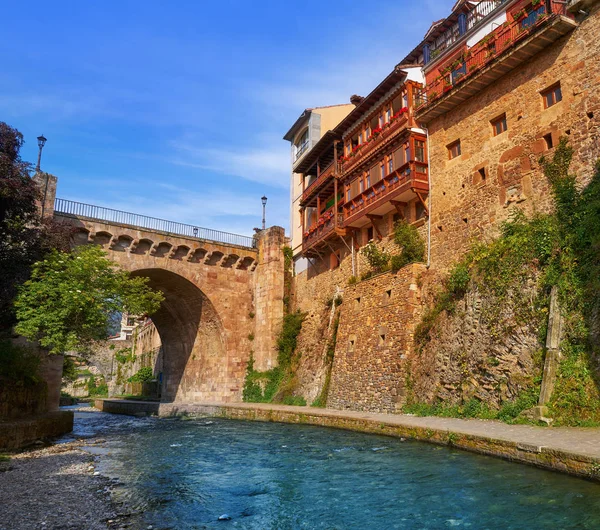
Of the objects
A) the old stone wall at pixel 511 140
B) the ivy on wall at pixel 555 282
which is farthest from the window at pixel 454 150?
the ivy on wall at pixel 555 282

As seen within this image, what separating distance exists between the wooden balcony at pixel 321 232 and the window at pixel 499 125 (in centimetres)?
934

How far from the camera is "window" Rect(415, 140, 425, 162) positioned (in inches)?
840

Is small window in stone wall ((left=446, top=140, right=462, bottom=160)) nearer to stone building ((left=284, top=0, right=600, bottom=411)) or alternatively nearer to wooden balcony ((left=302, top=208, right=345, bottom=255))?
stone building ((left=284, top=0, right=600, bottom=411))

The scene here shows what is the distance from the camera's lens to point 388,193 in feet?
72.0

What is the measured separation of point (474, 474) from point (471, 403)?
5714mm

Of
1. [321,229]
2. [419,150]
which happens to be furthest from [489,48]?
[321,229]

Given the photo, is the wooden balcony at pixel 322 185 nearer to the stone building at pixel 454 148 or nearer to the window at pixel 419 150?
the stone building at pixel 454 148

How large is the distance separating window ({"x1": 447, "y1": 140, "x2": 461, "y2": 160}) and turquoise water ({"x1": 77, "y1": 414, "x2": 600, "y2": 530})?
39.5ft

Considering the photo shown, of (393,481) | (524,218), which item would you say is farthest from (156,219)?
(393,481)

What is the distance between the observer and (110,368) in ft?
198

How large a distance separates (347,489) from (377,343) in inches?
455

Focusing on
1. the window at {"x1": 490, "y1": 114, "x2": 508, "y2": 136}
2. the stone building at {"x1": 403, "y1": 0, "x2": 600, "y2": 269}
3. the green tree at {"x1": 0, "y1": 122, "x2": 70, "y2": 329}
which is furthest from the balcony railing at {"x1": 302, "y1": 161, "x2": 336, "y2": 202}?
the green tree at {"x1": 0, "y1": 122, "x2": 70, "y2": 329}

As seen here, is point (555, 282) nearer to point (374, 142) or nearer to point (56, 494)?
point (56, 494)

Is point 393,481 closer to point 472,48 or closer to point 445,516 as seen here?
point 445,516
